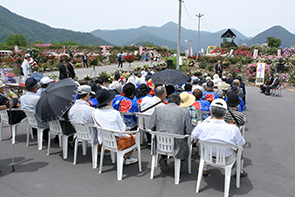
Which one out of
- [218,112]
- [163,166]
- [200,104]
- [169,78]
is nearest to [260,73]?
[169,78]

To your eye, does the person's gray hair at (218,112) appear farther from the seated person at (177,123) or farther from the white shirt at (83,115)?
the white shirt at (83,115)

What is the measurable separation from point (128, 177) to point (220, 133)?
5.87 feet

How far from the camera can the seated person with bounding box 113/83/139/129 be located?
4.54 m

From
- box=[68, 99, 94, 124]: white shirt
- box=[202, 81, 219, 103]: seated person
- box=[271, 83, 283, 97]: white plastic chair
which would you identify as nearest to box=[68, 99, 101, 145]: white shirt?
box=[68, 99, 94, 124]: white shirt

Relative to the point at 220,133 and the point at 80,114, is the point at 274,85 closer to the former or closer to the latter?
the point at 220,133

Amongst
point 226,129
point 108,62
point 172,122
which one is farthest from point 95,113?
point 108,62

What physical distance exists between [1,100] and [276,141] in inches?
246

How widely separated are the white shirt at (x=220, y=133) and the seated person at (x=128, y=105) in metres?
1.82

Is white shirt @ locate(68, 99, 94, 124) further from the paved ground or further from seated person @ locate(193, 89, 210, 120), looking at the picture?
seated person @ locate(193, 89, 210, 120)

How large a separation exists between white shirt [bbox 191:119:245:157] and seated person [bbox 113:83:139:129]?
1.82 m

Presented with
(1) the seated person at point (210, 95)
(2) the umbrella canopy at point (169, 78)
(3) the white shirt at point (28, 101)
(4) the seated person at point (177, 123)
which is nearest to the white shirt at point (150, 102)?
(4) the seated person at point (177, 123)

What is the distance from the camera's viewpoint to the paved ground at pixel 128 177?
10.7 feet

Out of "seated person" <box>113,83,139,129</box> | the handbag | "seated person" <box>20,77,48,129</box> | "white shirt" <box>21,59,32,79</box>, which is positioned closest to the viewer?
the handbag

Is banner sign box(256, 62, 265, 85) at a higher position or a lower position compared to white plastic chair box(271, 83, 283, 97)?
higher
